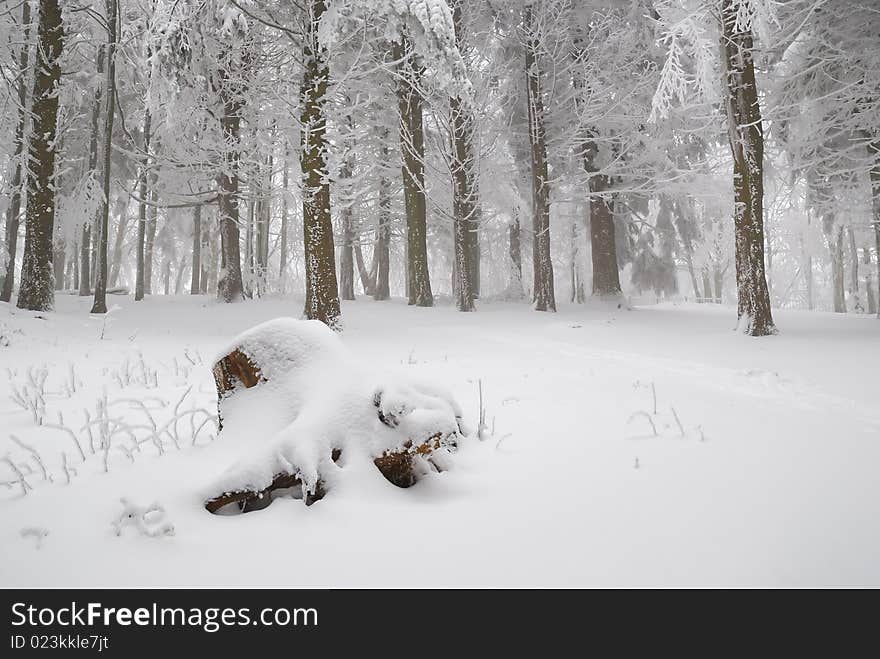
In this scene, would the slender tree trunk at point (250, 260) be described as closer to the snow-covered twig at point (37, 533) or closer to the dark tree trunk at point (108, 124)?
the dark tree trunk at point (108, 124)

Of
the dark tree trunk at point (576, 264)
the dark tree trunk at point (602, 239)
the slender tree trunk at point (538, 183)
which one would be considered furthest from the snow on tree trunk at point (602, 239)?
the dark tree trunk at point (576, 264)

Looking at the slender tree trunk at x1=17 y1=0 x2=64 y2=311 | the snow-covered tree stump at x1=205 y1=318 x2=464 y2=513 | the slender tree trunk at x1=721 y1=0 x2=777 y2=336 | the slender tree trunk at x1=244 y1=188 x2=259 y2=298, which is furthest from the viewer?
the slender tree trunk at x1=244 y1=188 x2=259 y2=298

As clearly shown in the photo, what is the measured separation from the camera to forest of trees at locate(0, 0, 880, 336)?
8570 millimetres

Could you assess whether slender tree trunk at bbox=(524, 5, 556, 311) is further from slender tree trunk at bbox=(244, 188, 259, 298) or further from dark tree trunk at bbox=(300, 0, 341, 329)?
slender tree trunk at bbox=(244, 188, 259, 298)

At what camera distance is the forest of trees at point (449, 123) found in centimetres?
857

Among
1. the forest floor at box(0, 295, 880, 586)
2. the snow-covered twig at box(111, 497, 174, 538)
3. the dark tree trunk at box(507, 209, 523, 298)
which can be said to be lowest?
the forest floor at box(0, 295, 880, 586)

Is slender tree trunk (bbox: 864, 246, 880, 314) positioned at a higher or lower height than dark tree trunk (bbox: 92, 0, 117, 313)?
lower

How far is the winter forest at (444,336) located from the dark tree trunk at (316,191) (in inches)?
2.1

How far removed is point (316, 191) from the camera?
29.1ft

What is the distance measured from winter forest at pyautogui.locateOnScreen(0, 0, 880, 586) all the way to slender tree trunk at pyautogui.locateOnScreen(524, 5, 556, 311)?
0.09 metres

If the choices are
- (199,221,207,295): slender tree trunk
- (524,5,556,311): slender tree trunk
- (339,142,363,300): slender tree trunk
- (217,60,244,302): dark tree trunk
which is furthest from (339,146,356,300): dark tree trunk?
(524,5,556,311): slender tree trunk

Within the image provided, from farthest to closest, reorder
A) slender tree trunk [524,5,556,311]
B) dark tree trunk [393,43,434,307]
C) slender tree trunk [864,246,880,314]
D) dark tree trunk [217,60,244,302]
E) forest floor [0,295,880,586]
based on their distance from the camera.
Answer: slender tree trunk [864,246,880,314] → dark tree trunk [393,43,434,307] → dark tree trunk [217,60,244,302] → slender tree trunk [524,5,556,311] → forest floor [0,295,880,586]

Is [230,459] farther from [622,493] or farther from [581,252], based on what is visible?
[581,252]

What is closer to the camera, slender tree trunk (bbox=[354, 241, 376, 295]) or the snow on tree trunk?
the snow on tree trunk
